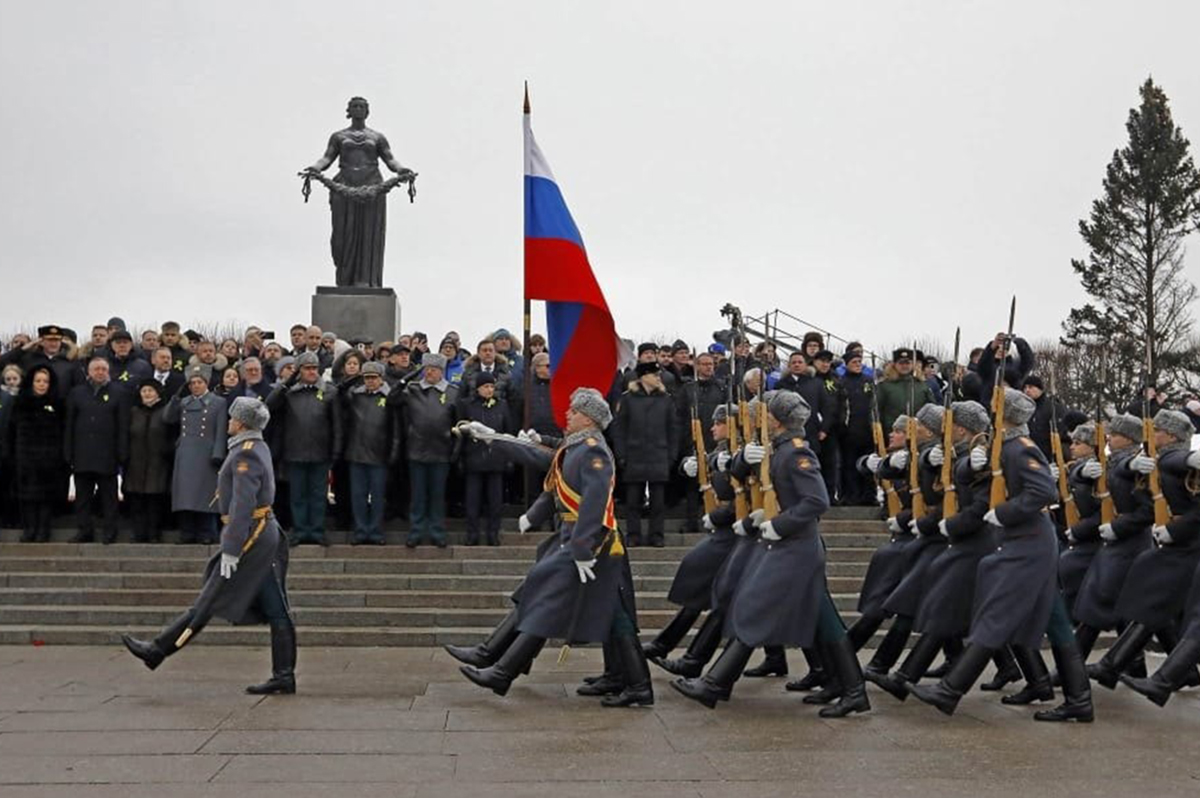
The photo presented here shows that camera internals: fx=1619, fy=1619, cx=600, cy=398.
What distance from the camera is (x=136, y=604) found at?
1445cm

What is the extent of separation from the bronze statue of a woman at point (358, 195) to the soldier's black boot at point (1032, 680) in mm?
13038

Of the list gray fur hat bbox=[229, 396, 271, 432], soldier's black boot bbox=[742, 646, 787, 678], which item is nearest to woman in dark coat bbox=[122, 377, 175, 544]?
gray fur hat bbox=[229, 396, 271, 432]

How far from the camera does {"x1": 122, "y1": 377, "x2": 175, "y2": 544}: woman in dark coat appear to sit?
51.7ft

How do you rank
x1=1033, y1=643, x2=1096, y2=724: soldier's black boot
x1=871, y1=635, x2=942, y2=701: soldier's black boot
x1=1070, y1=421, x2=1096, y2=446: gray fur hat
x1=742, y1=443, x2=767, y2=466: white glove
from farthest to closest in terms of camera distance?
x1=1070, y1=421, x2=1096, y2=446: gray fur hat → x1=742, y1=443, x2=767, y2=466: white glove → x1=871, y1=635, x2=942, y2=701: soldier's black boot → x1=1033, y1=643, x2=1096, y2=724: soldier's black boot

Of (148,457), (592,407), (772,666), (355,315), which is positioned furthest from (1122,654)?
(355,315)

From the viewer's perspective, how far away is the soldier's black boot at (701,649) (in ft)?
36.0

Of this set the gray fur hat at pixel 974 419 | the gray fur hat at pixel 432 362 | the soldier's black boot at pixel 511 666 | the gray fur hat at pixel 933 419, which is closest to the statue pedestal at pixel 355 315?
the gray fur hat at pixel 432 362

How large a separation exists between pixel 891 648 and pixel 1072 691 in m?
1.48

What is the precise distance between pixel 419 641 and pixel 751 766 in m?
6.25

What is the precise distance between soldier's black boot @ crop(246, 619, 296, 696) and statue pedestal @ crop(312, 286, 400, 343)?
11176mm

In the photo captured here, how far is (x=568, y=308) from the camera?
1248cm

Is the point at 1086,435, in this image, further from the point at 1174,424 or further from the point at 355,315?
the point at 355,315

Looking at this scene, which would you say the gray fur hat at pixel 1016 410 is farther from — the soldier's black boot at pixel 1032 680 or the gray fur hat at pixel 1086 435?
the gray fur hat at pixel 1086 435

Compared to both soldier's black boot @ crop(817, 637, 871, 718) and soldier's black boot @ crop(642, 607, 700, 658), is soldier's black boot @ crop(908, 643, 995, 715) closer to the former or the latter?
soldier's black boot @ crop(817, 637, 871, 718)
